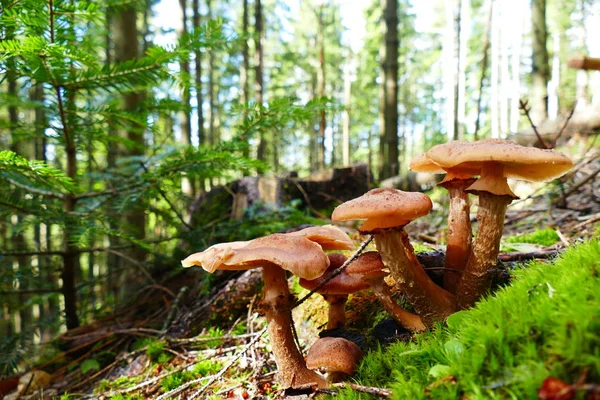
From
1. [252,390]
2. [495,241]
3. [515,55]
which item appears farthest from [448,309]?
[515,55]

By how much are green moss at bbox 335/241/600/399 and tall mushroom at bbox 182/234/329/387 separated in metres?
0.47

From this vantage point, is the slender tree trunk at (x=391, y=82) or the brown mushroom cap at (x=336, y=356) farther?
the slender tree trunk at (x=391, y=82)

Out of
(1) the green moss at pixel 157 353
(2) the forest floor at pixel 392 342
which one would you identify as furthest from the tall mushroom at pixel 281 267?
(1) the green moss at pixel 157 353

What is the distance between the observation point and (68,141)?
3.34 m

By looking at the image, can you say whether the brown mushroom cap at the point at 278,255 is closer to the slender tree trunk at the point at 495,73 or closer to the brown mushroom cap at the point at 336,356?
the brown mushroom cap at the point at 336,356

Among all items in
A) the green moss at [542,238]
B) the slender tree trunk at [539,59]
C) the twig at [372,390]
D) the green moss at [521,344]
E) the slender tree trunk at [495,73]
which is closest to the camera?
the green moss at [521,344]

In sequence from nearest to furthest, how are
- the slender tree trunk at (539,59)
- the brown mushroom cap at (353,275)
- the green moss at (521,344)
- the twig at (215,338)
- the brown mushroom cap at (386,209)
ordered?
1. the green moss at (521,344)
2. the brown mushroom cap at (386,209)
3. the brown mushroom cap at (353,275)
4. the twig at (215,338)
5. the slender tree trunk at (539,59)

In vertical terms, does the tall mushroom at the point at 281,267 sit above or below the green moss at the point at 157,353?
above

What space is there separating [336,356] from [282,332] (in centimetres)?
39

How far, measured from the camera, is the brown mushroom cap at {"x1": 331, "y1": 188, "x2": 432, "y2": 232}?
1640 millimetres

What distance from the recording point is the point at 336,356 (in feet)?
6.04

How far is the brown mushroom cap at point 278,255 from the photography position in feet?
5.60

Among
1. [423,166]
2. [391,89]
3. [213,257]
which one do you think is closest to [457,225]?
[423,166]

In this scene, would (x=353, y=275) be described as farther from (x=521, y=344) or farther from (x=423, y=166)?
(x=521, y=344)
